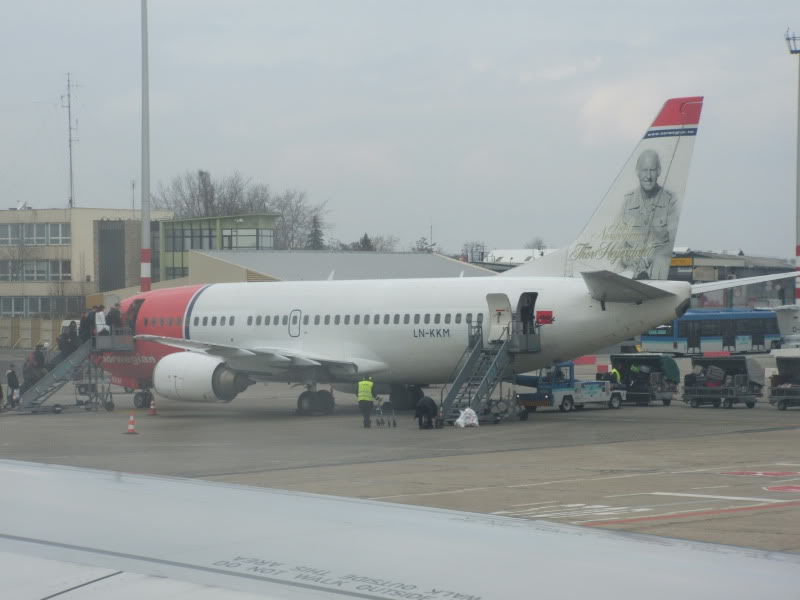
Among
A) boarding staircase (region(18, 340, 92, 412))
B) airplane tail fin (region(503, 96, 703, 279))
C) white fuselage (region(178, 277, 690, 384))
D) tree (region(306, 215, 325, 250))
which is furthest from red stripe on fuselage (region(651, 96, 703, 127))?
tree (region(306, 215, 325, 250))

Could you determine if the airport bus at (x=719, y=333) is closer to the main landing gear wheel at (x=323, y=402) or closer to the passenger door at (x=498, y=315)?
the main landing gear wheel at (x=323, y=402)

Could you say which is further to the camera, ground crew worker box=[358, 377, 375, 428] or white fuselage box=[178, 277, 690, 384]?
white fuselage box=[178, 277, 690, 384]

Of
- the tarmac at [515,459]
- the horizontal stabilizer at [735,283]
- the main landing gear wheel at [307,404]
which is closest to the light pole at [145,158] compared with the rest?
the tarmac at [515,459]

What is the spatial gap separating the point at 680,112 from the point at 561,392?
8.82 m

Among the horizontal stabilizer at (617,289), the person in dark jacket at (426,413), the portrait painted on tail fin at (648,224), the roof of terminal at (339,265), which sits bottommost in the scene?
the person in dark jacket at (426,413)

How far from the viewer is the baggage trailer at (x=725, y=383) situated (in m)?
35.0

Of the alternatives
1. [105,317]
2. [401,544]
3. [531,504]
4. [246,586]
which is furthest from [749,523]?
[105,317]

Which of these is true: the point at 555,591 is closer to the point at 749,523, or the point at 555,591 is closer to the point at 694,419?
the point at 749,523

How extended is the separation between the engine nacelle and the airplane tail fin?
997cm

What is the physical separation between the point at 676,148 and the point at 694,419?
280 inches

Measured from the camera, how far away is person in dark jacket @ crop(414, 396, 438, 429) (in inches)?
1056

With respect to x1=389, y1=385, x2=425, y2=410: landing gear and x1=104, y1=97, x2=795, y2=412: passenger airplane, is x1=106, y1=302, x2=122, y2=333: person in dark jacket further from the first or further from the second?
x1=389, y1=385, x2=425, y2=410: landing gear

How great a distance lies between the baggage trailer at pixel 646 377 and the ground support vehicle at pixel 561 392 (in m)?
2.19

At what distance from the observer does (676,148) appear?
1137 inches
